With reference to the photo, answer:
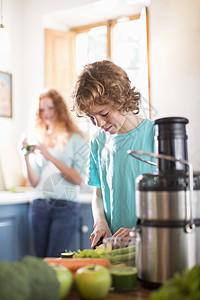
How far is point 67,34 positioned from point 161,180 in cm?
312

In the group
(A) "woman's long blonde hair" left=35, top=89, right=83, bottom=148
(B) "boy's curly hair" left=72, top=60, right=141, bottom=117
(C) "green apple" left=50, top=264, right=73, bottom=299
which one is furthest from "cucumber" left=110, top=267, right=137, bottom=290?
(A) "woman's long blonde hair" left=35, top=89, right=83, bottom=148

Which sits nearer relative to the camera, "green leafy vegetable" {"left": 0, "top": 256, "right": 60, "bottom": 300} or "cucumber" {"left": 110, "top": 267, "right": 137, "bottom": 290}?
"green leafy vegetable" {"left": 0, "top": 256, "right": 60, "bottom": 300}

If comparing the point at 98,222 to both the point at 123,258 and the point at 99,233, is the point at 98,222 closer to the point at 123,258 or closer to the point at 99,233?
the point at 99,233

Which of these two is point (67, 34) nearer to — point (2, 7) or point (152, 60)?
point (2, 7)

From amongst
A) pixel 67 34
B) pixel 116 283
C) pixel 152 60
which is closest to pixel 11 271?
pixel 116 283

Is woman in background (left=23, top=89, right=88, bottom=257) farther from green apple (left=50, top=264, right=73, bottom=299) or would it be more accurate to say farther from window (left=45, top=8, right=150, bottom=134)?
green apple (left=50, top=264, right=73, bottom=299)

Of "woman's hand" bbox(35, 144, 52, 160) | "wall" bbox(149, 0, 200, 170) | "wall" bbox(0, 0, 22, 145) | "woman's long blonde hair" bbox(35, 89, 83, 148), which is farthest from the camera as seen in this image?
"wall" bbox(0, 0, 22, 145)

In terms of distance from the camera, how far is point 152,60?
10.1 ft

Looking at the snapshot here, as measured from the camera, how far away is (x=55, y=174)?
2.69m

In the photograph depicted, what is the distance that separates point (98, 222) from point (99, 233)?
8 centimetres

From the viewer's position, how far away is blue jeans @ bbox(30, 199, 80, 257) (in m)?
2.63

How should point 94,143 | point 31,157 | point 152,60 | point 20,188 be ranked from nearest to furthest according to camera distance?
point 94,143
point 31,157
point 152,60
point 20,188

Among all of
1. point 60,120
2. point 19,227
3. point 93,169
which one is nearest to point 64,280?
point 93,169

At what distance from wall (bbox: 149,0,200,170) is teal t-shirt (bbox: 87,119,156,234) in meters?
1.35
